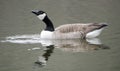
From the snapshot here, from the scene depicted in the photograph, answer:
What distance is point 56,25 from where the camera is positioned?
1934 centimetres

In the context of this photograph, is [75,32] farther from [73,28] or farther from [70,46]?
[70,46]

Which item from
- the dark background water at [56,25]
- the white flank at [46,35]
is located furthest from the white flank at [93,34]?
the white flank at [46,35]

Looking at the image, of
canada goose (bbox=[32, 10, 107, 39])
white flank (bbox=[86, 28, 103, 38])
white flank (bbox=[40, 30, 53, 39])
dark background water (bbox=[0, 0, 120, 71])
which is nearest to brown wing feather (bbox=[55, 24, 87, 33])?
canada goose (bbox=[32, 10, 107, 39])

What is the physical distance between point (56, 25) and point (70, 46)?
4.55m

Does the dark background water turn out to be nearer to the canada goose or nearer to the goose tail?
the goose tail

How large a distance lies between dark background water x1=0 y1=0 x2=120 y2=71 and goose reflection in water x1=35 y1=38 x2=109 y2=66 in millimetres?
154

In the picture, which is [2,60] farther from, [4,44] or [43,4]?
[43,4]

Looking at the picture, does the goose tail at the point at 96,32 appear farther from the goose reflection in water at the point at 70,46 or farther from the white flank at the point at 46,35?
the white flank at the point at 46,35

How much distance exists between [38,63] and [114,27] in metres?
5.25

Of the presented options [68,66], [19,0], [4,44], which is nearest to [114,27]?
[4,44]

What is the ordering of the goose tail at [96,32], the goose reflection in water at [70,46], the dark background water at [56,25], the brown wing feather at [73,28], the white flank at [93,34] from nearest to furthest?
the dark background water at [56,25], the goose reflection in water at [70,46], the goose tail at [96,32], the white flank at [93,34], the brown wing feather at [73,28]

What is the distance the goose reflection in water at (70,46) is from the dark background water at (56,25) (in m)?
0.15

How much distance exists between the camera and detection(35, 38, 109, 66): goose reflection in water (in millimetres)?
13708

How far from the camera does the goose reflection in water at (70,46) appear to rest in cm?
1371
